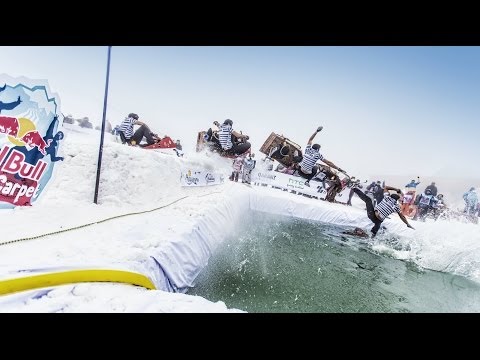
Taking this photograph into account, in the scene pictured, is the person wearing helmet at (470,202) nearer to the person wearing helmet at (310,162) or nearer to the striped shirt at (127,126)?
the person wearing helmet at (310,162)

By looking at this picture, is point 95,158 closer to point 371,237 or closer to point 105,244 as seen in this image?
point 105,244

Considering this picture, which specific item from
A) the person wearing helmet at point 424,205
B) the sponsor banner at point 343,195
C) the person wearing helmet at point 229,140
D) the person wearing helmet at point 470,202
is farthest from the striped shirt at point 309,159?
the person wearing helmet at point 470,202

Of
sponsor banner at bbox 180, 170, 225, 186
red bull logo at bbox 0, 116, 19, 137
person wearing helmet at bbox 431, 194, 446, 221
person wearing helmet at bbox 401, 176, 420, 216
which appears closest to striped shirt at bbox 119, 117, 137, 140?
sponsor banner at bbox 180, 170, 225, 186

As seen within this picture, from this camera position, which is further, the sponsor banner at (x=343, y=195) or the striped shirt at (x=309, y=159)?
the sponsor banner at (x=343, y=195)

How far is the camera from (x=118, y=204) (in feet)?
13.0

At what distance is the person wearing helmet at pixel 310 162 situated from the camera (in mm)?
7321

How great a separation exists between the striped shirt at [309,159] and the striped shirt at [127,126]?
4.79 m

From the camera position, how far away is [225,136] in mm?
7254

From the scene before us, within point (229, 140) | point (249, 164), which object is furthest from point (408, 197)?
point (229, 140)

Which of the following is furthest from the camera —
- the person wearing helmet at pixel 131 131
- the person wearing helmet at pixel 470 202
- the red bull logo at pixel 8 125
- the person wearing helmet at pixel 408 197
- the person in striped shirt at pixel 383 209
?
the person wearing helmet at pixel 470 202

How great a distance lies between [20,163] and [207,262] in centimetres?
213

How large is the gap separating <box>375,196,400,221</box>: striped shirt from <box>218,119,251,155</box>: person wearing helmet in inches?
151
